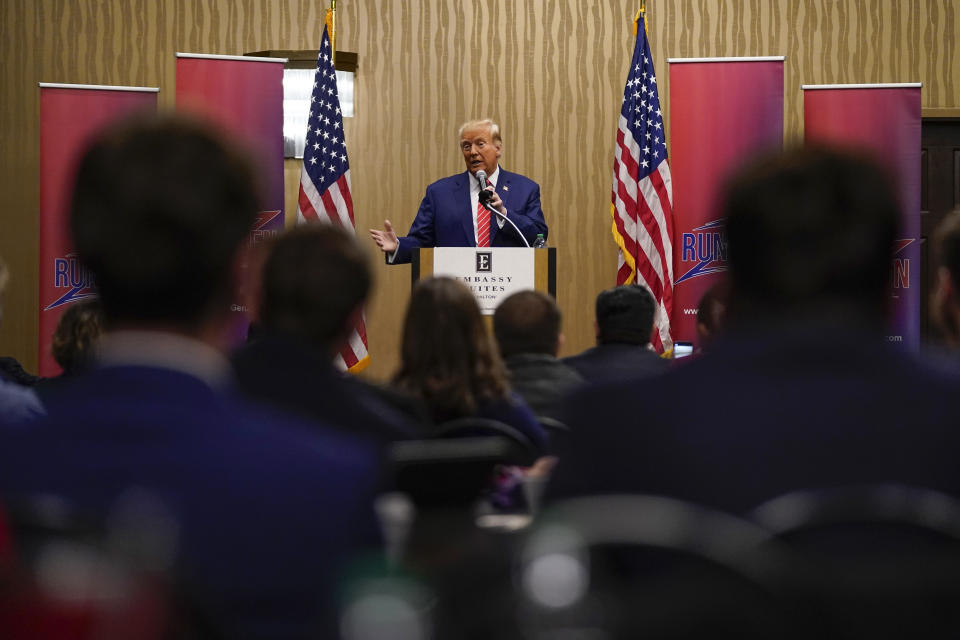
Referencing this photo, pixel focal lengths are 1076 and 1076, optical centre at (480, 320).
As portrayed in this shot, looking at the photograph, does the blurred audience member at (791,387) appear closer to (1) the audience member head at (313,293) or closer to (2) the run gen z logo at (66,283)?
(1) the audience member head at (313,293)

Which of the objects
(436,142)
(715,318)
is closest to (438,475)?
(715,318)

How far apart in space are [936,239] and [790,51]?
19.0ft

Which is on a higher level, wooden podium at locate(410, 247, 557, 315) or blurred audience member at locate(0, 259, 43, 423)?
wooden podium at locate(410, 247, 557, 315)

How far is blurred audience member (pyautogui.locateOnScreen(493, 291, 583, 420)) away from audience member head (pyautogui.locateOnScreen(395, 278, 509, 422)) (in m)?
0.49

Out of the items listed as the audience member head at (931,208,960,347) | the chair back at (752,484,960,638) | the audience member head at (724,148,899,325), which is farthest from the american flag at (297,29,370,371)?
the chair back at (752,484,960,638)

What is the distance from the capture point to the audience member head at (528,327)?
3.18 m

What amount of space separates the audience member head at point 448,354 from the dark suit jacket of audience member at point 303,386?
72cm

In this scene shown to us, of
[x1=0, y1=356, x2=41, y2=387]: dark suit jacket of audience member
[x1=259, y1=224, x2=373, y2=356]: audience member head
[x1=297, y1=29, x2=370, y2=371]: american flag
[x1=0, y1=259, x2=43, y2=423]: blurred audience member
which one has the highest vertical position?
[x1=297, y1=29, x2=370, y2=371]: american flag

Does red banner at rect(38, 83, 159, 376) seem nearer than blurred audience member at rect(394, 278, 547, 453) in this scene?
No

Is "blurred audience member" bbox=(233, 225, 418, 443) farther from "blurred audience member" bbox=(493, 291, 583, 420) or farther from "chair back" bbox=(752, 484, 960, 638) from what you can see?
"blurred audience member" bbox=(493, 291, 583, 420)

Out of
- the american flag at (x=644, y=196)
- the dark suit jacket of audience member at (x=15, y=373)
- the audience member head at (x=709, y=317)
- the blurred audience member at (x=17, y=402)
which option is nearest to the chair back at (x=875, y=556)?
the blurred audience member at (x=17, y=402)

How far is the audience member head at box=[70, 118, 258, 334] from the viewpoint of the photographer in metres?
1.02

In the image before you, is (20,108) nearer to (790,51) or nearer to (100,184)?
(790,51)

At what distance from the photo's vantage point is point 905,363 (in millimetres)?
1182
